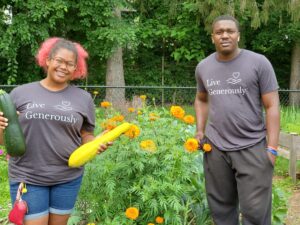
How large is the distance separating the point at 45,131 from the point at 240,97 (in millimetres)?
1319

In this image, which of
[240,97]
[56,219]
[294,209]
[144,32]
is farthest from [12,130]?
[144,32]

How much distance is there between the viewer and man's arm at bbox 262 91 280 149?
3.06 metres

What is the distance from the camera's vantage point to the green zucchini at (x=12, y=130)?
8.78ft

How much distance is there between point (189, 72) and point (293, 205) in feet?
38.7

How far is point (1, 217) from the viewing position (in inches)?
187

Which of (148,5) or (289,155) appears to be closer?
(289,155)

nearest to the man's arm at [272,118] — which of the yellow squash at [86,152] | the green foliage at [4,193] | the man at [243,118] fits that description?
the man at [243,118]

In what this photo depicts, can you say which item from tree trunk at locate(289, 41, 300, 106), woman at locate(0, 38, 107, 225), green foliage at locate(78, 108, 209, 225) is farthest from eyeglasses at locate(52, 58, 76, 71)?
tree trunk at locate(289, 41, 300, 106)

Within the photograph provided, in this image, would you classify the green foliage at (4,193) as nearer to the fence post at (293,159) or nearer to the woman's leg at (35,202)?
the woman's leg at (35,202)

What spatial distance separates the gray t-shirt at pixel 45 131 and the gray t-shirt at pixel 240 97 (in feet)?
3.19

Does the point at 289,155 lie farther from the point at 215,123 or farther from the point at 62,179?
the point at 62,179

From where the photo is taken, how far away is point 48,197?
9.47 ft

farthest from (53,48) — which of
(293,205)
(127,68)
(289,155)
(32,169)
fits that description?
(127,68)

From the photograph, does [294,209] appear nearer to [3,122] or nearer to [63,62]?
[63,62]
